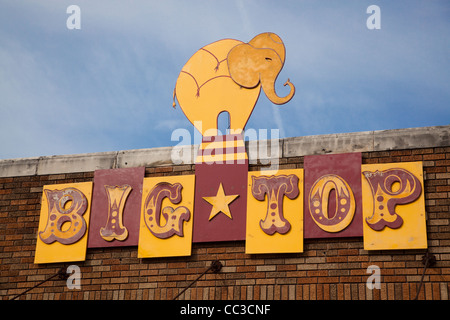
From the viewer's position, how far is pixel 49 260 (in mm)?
11406

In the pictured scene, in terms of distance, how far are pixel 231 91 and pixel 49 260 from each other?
3.64 metres

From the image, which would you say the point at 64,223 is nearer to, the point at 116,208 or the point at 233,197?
the point at 116,208

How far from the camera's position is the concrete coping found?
411 inches

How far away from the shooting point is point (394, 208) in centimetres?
1012

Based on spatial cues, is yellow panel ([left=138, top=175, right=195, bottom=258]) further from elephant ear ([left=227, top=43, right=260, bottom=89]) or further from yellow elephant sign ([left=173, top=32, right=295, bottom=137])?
elephant ear ([left=227, top=43, right=260, bottom=89])

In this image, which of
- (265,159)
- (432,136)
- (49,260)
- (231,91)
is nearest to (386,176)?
(432,136)

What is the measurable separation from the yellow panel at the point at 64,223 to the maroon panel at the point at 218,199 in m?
1.72

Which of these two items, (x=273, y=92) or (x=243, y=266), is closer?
(x=243, y=266)

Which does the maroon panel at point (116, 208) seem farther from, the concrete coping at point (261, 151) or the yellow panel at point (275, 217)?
the yellow panel at point (275, 217)

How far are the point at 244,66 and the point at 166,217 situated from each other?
2.49 m

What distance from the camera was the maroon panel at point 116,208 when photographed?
11.2 meters

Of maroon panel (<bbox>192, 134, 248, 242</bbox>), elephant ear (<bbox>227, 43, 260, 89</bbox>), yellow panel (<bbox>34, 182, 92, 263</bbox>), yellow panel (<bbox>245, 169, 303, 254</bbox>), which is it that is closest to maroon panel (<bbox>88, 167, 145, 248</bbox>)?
yellow panel (<bbox>34, 182, 92, 263</bbox>)
